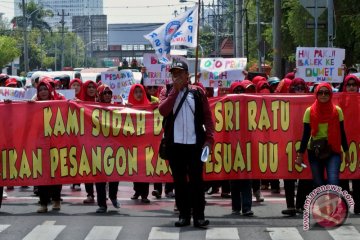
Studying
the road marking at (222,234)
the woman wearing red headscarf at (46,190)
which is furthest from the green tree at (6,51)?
the road marking at (222,234)

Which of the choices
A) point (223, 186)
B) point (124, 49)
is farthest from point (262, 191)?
point (124, 49)

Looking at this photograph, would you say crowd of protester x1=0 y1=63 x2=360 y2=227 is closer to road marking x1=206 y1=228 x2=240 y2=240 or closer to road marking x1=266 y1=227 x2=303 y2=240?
road marking x1=206 y1=228 x2=240 y2=240

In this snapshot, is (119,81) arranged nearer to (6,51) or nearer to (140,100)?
(140,100)

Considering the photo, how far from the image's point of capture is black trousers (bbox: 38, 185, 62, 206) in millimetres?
12922

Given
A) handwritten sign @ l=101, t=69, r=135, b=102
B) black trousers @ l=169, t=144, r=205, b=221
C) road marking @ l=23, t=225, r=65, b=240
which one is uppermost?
handwritten sign @ l=101, t=69, r=135, b=102

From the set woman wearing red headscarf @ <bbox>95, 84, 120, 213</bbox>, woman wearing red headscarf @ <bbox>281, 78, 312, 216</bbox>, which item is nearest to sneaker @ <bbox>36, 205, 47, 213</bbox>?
woman wearing red headscarf @ <bbox>95, 84, 120, 213</bbox>

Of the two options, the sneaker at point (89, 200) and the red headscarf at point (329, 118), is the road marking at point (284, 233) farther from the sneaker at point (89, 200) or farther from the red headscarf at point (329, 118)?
the sneaker at point (89, 200)

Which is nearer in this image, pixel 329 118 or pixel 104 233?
pixel 104 233

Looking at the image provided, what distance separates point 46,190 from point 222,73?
716cm

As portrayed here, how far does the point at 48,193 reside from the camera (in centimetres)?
1305

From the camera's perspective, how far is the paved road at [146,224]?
10868mm

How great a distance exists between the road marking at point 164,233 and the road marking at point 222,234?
1.09 ft

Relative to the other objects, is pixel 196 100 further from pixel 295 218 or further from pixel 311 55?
pixel 311 55

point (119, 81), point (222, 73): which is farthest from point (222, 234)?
point (222, 73)
